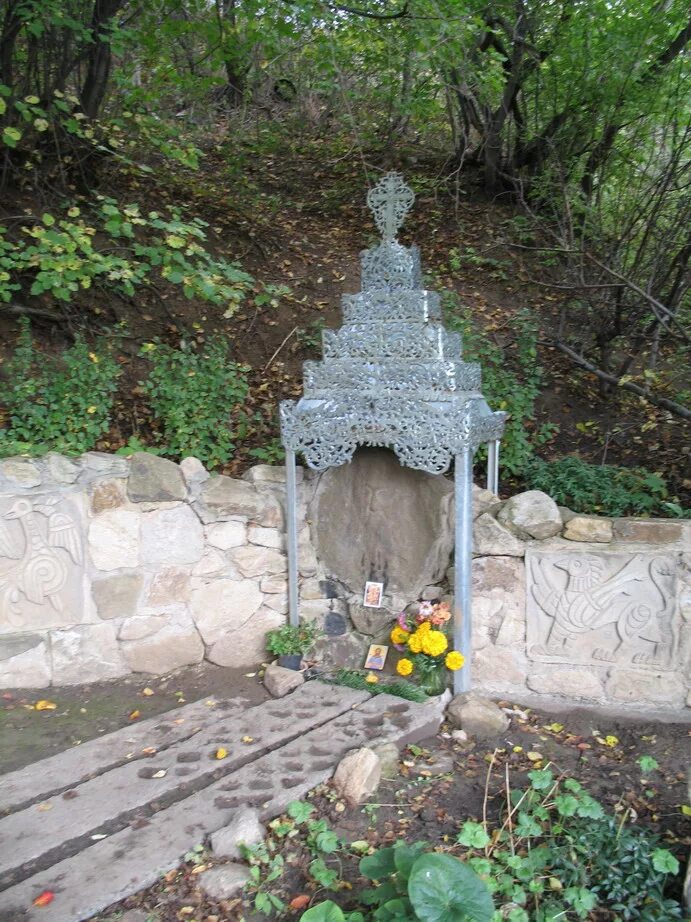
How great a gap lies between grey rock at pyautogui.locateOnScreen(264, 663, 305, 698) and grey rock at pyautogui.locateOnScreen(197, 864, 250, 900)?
64.0 inches

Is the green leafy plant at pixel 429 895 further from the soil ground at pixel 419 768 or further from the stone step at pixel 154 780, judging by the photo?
the stone step at pixel 154 780

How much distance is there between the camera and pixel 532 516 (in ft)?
14.3

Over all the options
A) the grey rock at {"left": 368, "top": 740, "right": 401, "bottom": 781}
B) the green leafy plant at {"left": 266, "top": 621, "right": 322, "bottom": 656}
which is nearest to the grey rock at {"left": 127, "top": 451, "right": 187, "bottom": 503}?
the green leafy plant at {"left": 266, "top": 621, "right": 322, "bottom": 656}

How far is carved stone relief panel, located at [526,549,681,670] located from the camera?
4.18m

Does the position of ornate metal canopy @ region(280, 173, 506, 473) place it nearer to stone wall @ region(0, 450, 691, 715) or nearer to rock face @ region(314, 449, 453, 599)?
rock face @ region(314, 449, 453, 599)

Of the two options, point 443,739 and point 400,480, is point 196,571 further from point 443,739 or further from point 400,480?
point 443,739

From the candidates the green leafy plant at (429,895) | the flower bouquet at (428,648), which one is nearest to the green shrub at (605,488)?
the flower bouquet at (428,648)

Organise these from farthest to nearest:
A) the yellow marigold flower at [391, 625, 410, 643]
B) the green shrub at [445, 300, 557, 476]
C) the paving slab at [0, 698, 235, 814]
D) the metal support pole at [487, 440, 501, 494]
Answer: the green shrub at [445, 300, 557, 476] → the metal support pole at [487, 440, 501, 494] → the yellow marigold flower at [391, 625, 410, 643] → the paving slab at [0, 698, 235, 814]

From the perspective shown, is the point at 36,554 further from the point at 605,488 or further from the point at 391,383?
the point at 605,488

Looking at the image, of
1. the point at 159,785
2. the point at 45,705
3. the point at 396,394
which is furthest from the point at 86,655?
the point at 396,394

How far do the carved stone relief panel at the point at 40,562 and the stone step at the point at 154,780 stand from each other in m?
1.16

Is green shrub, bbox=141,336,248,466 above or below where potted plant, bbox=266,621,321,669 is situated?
above

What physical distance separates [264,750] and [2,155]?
6.12m

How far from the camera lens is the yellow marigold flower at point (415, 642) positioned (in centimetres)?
434
